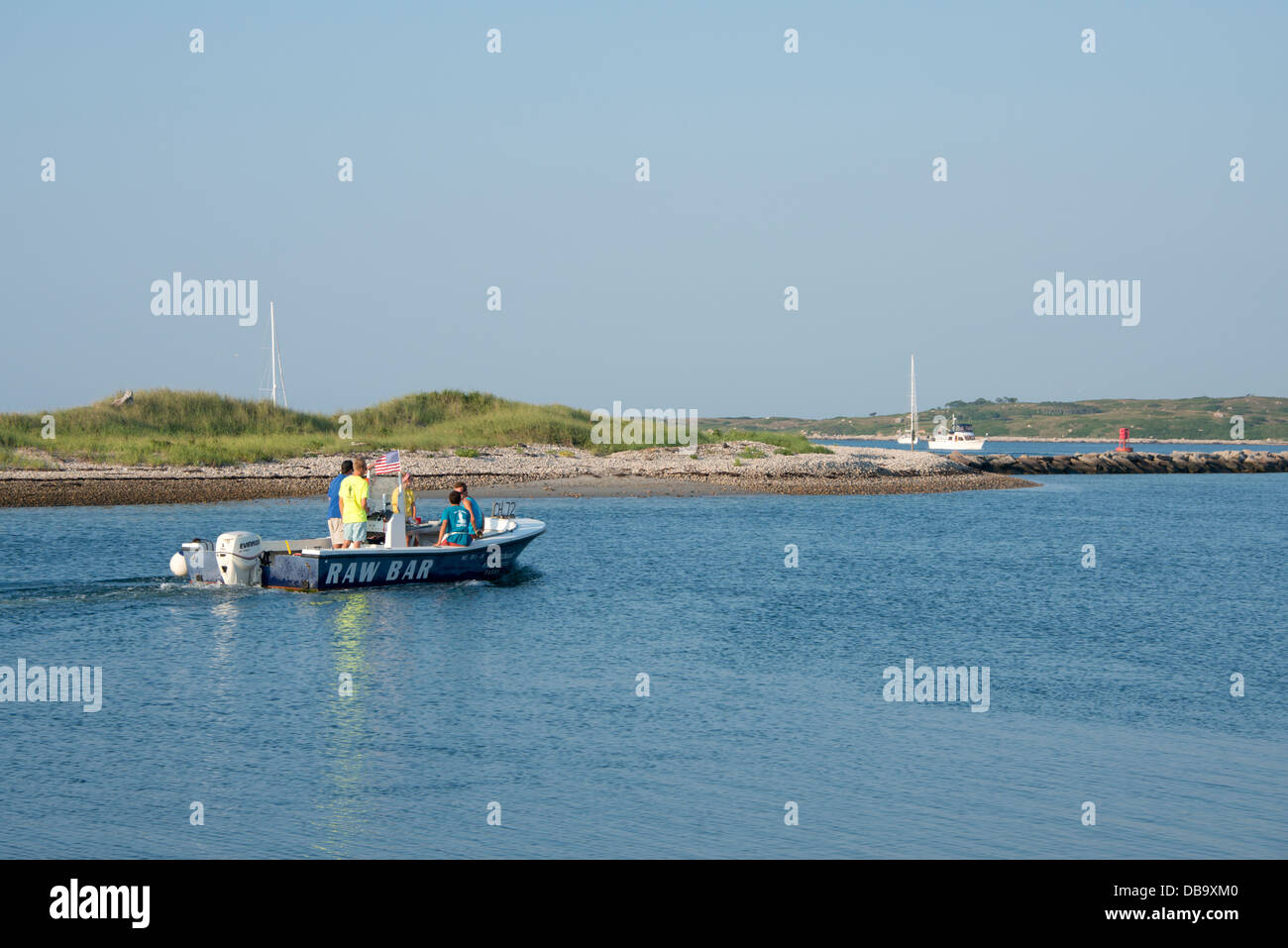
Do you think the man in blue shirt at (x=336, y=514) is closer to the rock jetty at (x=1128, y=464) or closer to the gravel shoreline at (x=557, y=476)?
the gravel shoreline at (x=557, y=476)

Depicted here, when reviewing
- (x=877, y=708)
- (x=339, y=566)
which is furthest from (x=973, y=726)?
(x=339, y=566)

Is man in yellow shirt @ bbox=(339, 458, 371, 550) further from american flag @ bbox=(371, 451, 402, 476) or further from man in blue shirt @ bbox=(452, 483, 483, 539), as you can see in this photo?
man in blue shirt @ bbox=(452, 483, 483, 539)

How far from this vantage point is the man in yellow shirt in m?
22.9

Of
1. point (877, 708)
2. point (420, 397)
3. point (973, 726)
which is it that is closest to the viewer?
point (973, 726)

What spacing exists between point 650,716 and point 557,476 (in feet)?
141

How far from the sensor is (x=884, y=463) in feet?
224

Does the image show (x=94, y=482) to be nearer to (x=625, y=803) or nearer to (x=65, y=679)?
(x=65, y=679)

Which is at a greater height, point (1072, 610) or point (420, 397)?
point (420, 397)

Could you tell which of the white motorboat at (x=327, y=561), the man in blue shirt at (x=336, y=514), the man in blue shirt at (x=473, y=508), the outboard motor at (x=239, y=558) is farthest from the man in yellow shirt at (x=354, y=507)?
the man in blue shirt at (x=473, y=508)

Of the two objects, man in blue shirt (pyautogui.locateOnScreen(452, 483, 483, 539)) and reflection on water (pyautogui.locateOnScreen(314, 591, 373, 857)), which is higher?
man in blue shirt (pyautogui.locateOnScreen(452, 483, 483, 539))

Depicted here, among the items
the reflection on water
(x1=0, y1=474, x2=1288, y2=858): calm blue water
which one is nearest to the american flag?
(x1=0, y1=474, x2=1288, y2=858): calm blue water

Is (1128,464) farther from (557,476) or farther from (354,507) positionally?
(354,507)

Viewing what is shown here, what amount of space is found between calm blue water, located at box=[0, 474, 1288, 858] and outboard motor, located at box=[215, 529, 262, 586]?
507 millimetres
